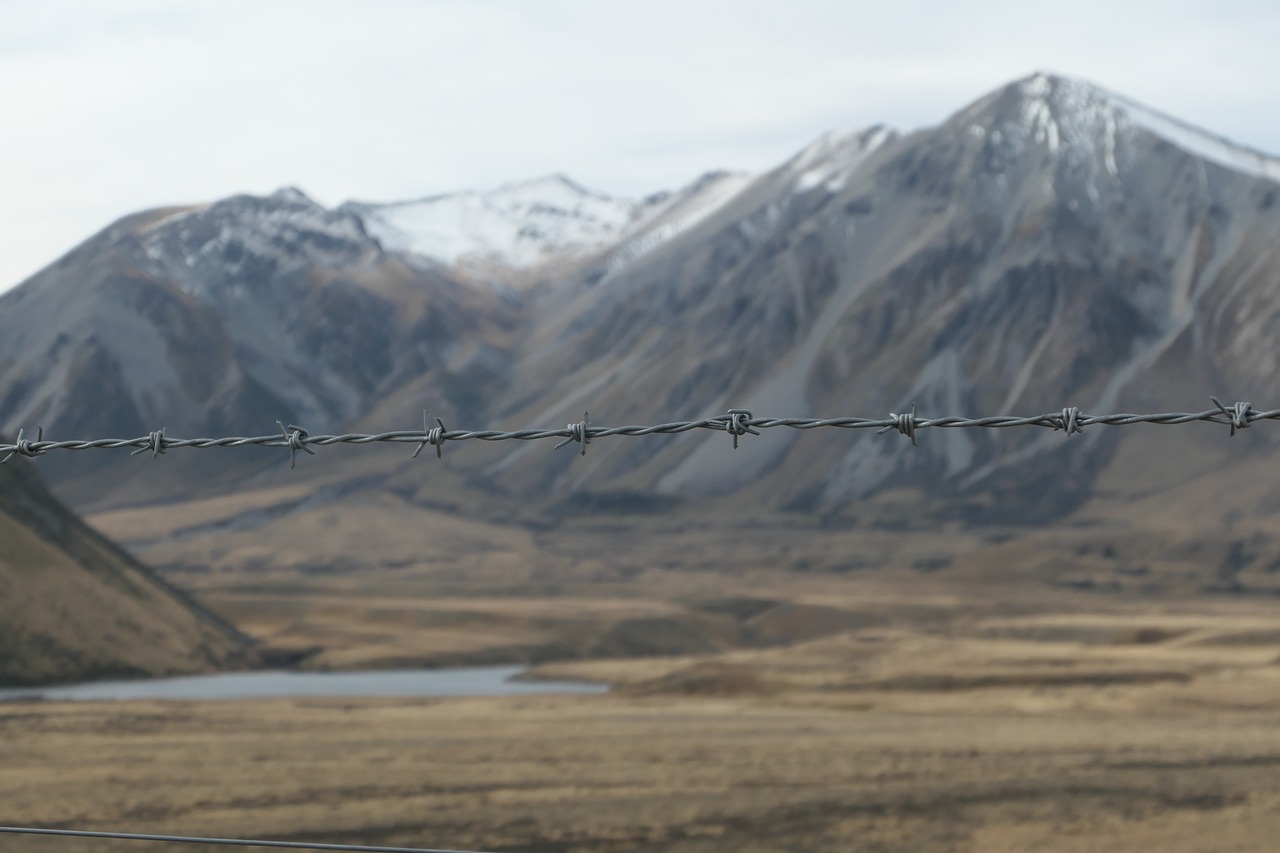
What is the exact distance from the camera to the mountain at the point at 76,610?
40.5 metres

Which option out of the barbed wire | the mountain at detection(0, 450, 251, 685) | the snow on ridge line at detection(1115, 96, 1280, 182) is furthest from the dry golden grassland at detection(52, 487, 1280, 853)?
the snow on ridge line at detection(1115, 96, 1280, 182)

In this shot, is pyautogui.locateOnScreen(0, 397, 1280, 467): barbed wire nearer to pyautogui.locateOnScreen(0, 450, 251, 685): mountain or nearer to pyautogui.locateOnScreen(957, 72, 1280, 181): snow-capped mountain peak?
pyautogui.locateOnScreen(0, 450, 251, 685): mountain

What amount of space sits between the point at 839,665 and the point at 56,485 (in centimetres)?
10558

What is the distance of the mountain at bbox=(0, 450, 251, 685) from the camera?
40.5m

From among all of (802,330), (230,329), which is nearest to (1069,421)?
(802,330)

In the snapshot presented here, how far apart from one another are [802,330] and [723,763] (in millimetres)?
114403

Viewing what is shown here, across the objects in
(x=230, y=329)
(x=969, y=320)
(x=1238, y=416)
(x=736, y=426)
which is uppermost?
(x=230, y=329)

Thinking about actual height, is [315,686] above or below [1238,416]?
below

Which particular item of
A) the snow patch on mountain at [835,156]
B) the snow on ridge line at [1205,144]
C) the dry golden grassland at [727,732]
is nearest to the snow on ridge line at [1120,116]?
the snow on ridge line at [1205,144]

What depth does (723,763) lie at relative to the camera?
2411cm

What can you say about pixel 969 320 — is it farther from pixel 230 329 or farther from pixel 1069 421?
pixel 1069 421

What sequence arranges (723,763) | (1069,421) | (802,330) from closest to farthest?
1. (1069,421)
2. (723,763)
3. (802,330)

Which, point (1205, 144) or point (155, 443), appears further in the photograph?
point (1205, 144)

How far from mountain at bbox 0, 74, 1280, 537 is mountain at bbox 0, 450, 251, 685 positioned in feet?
221
